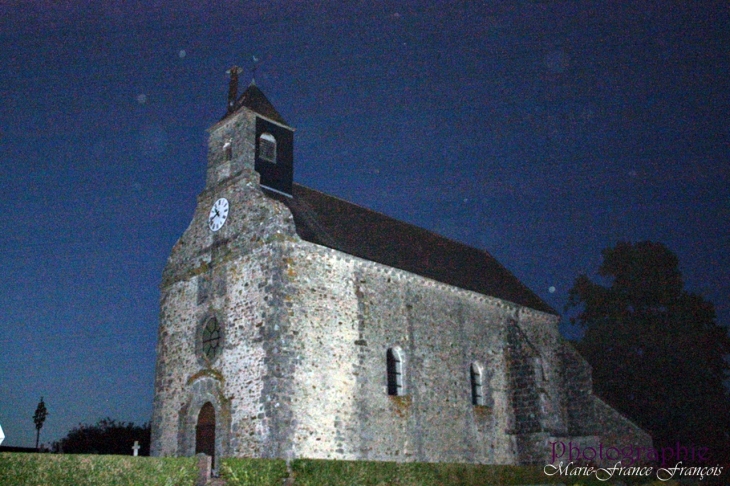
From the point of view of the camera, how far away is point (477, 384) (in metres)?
26.9

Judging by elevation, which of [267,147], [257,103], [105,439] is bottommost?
[105,439]

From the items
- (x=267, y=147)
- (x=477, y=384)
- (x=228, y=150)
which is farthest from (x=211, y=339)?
(x=477, y=384)

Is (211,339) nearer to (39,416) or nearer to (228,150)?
(228,150)

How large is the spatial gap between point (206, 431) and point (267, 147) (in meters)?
10.5

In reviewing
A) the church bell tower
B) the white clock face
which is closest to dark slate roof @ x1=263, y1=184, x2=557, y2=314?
the church bell tower

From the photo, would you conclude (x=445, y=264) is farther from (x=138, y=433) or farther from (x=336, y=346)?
(x=138, y=433)

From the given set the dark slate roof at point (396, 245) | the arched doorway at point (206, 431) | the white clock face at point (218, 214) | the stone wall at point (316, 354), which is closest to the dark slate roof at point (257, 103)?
the stone wall at point (316, 354)

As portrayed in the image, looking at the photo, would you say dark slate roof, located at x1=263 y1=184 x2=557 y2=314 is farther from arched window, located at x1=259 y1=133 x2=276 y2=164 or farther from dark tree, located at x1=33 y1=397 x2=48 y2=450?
dark tree, located at x1=33 y1=397 x2=48 y2=450

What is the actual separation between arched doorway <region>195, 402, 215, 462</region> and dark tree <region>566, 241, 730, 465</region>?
21.4 metres

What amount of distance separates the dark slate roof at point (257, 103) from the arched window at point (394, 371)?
9.81m

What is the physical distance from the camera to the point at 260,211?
22.2m

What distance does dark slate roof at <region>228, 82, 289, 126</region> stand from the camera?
24.6 metres

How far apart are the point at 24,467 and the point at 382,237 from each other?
1642 centimetres

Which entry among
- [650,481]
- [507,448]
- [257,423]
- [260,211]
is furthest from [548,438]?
[260,211]
